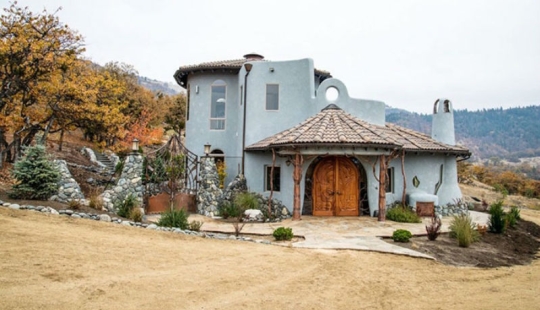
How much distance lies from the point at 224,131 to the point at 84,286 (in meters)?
15.0

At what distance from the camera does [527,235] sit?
14.6 m

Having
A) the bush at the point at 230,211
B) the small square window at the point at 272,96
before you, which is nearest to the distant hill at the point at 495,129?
the small square window at the point at 272,96

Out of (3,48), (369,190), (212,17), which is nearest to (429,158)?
(369,190)

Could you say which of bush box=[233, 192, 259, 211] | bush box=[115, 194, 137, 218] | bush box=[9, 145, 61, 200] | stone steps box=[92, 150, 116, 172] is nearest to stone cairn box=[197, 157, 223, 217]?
bush box=[233, 192, 259, 211]

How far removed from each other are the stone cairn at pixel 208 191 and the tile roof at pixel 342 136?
2229 mm

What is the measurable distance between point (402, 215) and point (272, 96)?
8310mm

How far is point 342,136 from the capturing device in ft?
46.2

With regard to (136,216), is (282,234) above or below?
below

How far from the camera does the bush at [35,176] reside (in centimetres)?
1248

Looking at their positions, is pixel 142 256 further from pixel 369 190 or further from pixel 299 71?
pixel 299 71

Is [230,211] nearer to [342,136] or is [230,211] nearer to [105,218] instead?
[105,218]

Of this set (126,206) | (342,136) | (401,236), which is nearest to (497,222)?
(401,236)

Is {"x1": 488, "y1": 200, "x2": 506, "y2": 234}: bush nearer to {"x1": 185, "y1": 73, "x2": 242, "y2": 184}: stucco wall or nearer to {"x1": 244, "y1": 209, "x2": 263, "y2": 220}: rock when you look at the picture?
{"x1": 244, "y1": 209, "x2": 263, "y2": 220}: rock

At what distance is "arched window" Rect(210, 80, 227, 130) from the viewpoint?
67.9 feet
